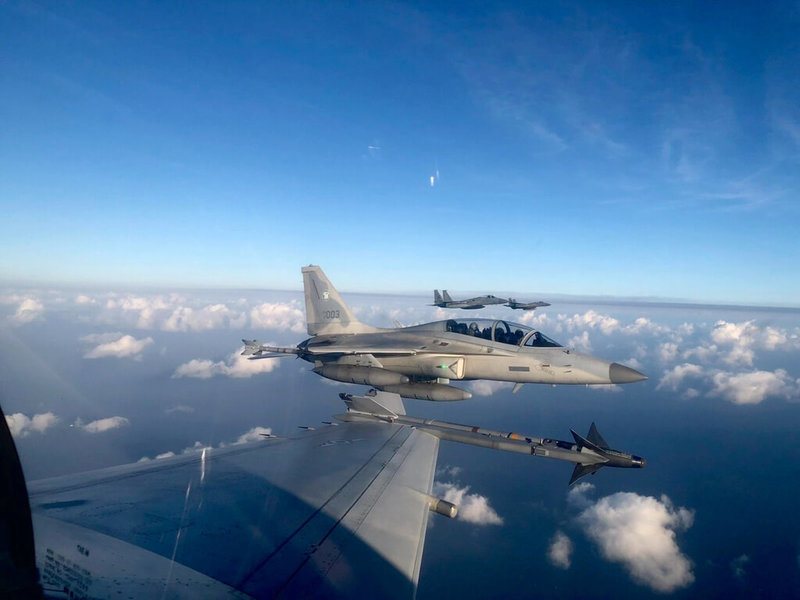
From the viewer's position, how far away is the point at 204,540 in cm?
264

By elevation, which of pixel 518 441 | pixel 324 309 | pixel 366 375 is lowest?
pixel 518 441

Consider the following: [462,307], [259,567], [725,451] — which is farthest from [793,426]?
[259,567]

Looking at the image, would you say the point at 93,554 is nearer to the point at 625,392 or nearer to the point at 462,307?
the point at 462,307

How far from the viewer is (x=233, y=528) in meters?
2.91

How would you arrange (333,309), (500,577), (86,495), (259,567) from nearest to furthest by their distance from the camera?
1. (259,567)
2. (86,495)
3. (333,309)
4. (500,577)

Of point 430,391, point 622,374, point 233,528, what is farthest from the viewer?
point 430,391

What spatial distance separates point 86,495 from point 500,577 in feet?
117

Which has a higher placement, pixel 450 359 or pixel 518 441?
pixel 450 359

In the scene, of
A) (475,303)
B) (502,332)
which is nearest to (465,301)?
(475,303)

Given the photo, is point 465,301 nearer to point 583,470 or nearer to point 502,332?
point 502,332

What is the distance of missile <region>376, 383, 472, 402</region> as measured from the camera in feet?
36.5

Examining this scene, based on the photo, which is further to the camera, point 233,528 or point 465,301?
point 465,301

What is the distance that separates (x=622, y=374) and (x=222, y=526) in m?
10.7

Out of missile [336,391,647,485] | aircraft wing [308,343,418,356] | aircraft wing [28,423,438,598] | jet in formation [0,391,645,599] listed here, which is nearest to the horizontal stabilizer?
missile [336,391,647,485]
